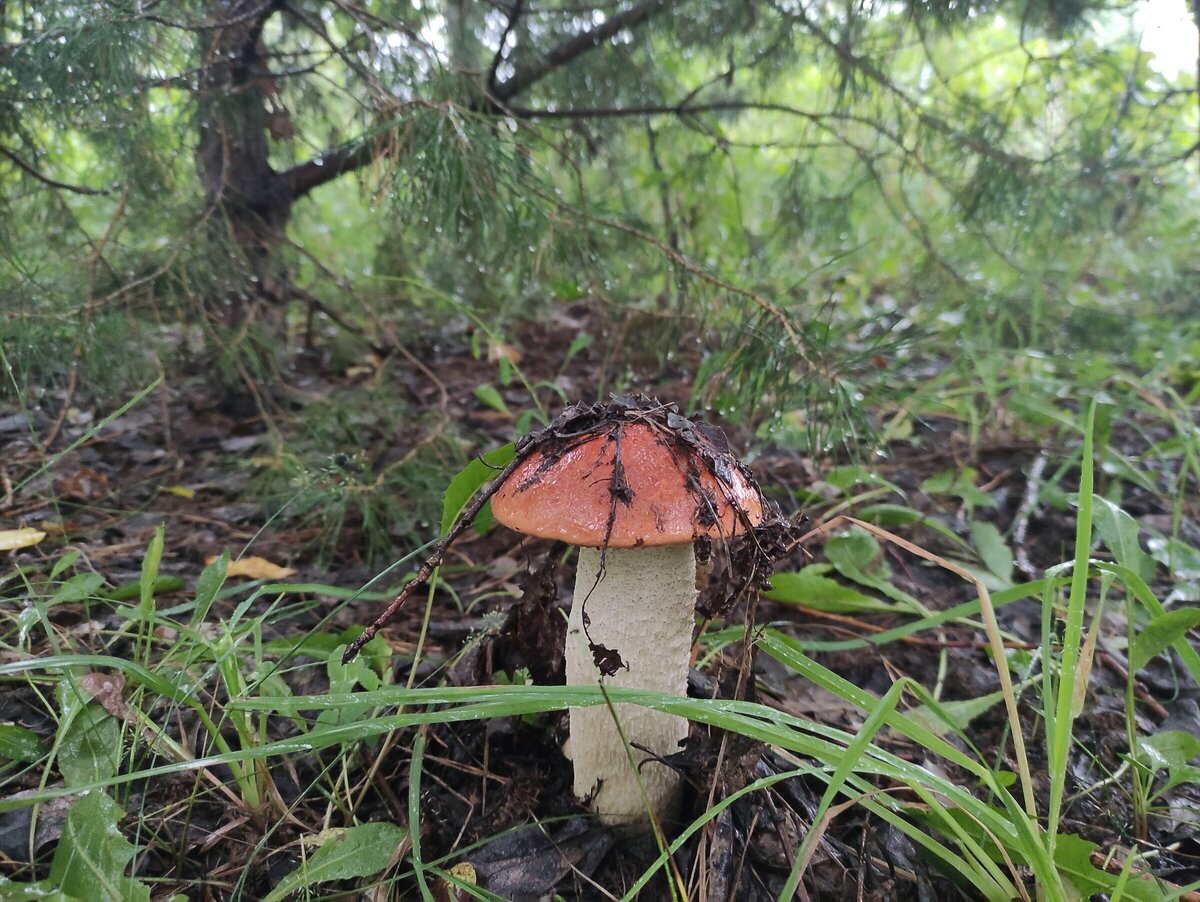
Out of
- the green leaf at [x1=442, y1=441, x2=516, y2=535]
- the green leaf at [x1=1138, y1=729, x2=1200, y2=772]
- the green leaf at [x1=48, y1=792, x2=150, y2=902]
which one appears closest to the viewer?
the green leaf at [x1=48, y1=792, x2=150, y2=902]

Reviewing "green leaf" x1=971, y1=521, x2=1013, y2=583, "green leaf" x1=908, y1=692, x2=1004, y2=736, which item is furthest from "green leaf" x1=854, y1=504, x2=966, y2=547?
"green leaf" x1=908, y1=692, x2=1004, y2=736

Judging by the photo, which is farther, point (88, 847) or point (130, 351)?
point (130, 351)

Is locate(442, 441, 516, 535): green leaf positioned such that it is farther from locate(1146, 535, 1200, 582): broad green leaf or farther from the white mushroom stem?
locate(1146, 535, 1200, 582): broad green leaf

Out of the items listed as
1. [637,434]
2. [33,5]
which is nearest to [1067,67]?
[637,434]

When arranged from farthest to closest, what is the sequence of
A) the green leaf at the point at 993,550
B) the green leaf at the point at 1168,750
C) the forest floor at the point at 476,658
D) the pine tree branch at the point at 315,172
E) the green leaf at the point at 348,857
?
1. the pine tree branch at the point at 315,172
2. the green leaf at the point at 993,550
3. the green leaf at the point at 1168,750
4. the forest floor at the point at 476,658
5. the green leaf at the point at 348,857

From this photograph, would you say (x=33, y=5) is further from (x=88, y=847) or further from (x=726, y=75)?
(x=726, y=75)

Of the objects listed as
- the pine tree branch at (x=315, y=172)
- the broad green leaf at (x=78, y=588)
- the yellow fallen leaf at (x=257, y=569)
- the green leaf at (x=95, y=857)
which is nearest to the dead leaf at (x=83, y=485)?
the yellow fallen leaf at (x=257, y=569)

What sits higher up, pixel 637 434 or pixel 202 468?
pixel 637 434

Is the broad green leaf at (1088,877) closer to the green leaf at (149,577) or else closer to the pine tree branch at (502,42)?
the green leaf at (149,577)
